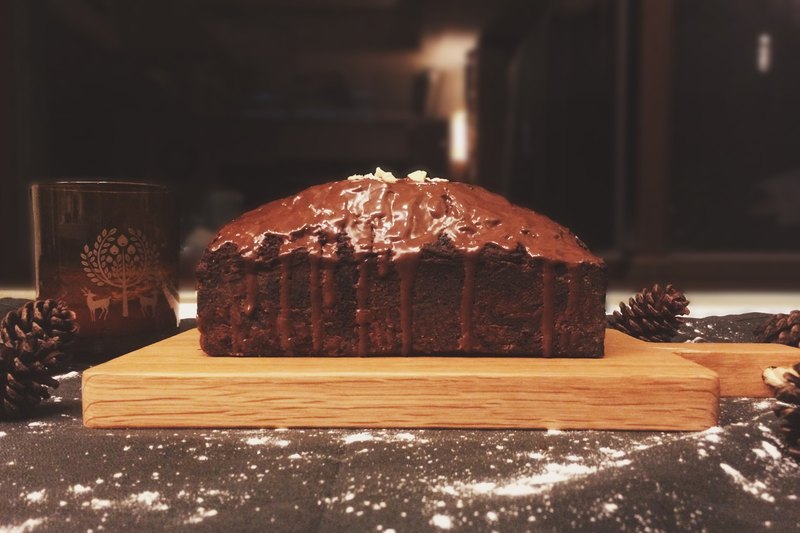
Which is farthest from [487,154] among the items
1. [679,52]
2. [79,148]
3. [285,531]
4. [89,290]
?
[285,531]

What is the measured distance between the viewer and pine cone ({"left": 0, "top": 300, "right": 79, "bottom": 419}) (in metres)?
1.02

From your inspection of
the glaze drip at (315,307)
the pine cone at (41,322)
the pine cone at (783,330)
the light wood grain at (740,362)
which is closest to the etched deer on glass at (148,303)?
the pine cone at (41,322)

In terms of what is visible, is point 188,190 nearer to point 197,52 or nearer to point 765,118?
point 197,52

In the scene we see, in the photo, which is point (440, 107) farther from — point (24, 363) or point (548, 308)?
point (24, 363)

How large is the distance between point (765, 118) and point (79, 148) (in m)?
2.89

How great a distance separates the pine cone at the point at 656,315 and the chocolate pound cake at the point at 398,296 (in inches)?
12.1

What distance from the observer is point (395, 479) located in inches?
32.0

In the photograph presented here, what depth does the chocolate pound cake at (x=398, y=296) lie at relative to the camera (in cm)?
118

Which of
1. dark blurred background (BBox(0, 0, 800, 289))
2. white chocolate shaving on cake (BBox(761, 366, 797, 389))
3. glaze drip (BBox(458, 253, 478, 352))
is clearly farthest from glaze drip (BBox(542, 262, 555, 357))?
dark blurred background (BBox(0, 0, 800, 289))

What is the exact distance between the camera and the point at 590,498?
76 cm

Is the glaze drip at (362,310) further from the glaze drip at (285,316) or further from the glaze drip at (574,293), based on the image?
the glaze drip at (574,293)

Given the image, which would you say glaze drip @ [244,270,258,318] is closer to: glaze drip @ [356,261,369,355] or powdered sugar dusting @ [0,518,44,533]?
glaze drip @ [356,261,369,355]

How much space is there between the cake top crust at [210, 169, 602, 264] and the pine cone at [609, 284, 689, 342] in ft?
0.97

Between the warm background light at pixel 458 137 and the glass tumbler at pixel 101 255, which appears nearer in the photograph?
the glass tumbler at pixel 101 255
